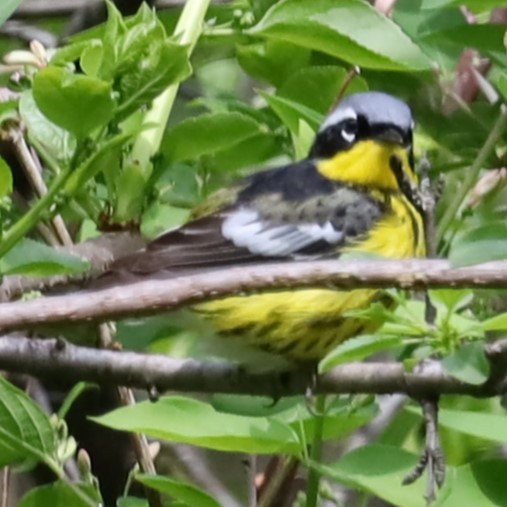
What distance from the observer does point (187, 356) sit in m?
1.77

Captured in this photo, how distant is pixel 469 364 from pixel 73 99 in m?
0.43

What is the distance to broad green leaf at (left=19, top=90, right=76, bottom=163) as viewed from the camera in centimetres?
136

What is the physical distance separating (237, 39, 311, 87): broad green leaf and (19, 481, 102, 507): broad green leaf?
0.61 metres

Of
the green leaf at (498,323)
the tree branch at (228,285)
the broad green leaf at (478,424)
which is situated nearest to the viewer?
the tree branch at (228,285)

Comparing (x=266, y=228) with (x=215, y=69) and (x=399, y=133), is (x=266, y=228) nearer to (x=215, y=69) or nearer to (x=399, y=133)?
(x=399, y=133)

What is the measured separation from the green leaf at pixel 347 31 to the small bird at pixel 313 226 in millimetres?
228

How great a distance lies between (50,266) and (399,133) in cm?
74

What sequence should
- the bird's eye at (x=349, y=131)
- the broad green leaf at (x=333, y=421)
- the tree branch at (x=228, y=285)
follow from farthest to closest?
the bird's eye at (x=349, y=131)
the broad green leaf at (x=333, y=421)
the tree branch at (x=228, y=285)

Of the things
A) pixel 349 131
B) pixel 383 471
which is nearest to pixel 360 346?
pixel 383 471

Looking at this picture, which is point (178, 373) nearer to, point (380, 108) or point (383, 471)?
point (383, 471)

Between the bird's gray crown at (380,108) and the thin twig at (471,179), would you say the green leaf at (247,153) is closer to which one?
the bird's gray crown at (380,108)

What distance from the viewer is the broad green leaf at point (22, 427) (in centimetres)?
132

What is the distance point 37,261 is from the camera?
1244mm

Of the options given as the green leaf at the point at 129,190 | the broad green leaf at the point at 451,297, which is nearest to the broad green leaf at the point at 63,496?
the green leaf at the point at 129,190
